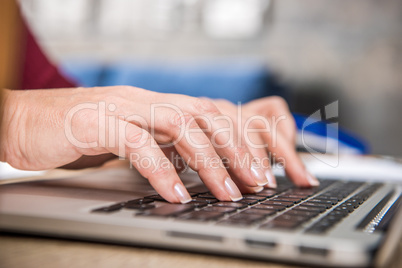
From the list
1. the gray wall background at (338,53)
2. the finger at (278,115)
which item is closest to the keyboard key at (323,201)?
the finger at (278,115)

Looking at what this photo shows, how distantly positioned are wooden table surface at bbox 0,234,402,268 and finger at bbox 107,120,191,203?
0.14m

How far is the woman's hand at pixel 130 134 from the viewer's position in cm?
47

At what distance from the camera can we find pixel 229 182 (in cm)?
48

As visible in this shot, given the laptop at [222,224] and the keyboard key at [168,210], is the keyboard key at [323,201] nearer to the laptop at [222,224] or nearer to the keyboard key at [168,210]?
the laptop at [222,224]

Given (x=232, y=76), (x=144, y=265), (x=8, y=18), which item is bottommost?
(x=144, y=265)

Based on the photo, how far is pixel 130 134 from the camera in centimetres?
47

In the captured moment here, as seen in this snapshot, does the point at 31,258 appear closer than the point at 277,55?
Yes

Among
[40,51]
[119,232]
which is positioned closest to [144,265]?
[119,232]

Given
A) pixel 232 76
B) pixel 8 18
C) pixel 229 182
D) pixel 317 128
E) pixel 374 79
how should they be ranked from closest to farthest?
pixel 8 18 → pixel 229 182 → pixel 317 128 → pixel 374 79 → pixel 232 76

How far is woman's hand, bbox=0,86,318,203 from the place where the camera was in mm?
472

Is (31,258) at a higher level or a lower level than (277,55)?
lower

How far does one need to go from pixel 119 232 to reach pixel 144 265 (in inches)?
1.8

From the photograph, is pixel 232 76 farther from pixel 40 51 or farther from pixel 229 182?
pixel 229 182

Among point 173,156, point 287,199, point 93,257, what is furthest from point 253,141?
point 93,257
